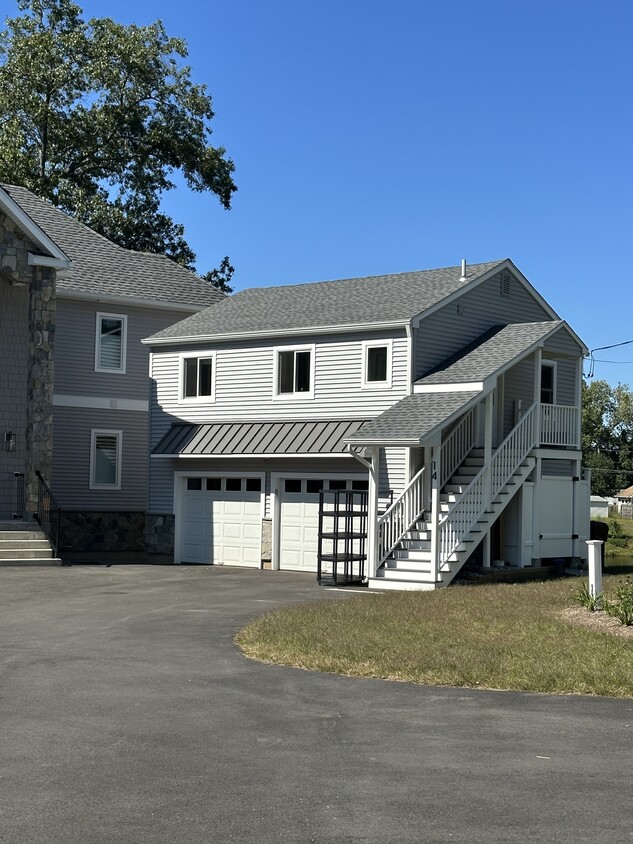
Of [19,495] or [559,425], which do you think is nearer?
[559,425]

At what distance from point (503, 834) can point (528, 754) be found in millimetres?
2072

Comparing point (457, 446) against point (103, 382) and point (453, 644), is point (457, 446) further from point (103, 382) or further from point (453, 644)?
point (453, 644)

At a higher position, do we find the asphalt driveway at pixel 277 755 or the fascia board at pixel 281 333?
the fascia board at pixel 281 333

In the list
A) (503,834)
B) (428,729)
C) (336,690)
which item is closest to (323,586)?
(336,690)

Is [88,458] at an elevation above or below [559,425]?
below

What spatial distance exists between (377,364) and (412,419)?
292 cm

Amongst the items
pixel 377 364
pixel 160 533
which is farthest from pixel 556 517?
pixel 160 533

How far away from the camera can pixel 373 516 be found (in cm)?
2461

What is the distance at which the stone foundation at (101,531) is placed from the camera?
33719 mm

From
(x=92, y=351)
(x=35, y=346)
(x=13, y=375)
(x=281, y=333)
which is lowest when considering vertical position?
(x=13, y=375)

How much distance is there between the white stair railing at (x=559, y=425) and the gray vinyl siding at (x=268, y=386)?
3521 millimetres

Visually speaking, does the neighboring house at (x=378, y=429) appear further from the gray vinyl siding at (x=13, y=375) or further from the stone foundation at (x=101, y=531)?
the gray vinyl siding at (x=13, y=375)

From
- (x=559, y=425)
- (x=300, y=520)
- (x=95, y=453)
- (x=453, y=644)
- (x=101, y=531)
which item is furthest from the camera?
(x=95, y=453)

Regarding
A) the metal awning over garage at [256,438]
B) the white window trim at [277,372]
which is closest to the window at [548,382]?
the metal awning over garage at [256,438]
